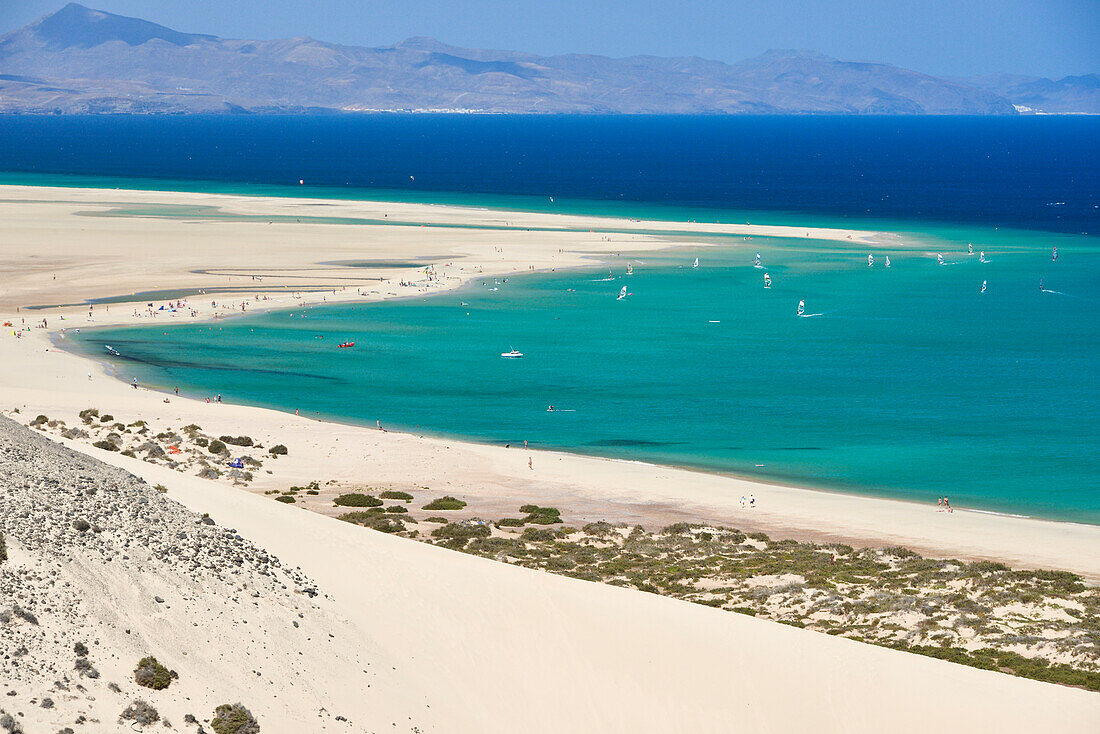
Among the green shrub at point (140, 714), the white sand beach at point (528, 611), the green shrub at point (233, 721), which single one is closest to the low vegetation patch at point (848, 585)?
the white sand beach at point (528, 611)

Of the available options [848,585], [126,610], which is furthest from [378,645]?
[848,585]

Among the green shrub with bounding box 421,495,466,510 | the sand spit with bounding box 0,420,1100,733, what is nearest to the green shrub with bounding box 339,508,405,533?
the green shrub with bounding box 421,495,466,510

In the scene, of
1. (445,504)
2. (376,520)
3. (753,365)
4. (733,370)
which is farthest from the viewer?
(753,365)

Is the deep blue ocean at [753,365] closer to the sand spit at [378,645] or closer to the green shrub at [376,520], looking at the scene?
the green shrub at [376,520]

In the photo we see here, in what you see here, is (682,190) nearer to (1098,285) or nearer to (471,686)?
(1098,285)

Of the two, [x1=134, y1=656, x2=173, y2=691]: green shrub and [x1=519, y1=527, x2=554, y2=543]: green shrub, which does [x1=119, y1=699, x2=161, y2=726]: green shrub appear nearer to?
[x1=134, y1=656, x2=173, y2=691]: green shrub

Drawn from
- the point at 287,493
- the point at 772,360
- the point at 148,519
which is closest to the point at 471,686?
the point at 148,519

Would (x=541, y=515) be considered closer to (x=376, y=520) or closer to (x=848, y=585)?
(x=376, y=520)
